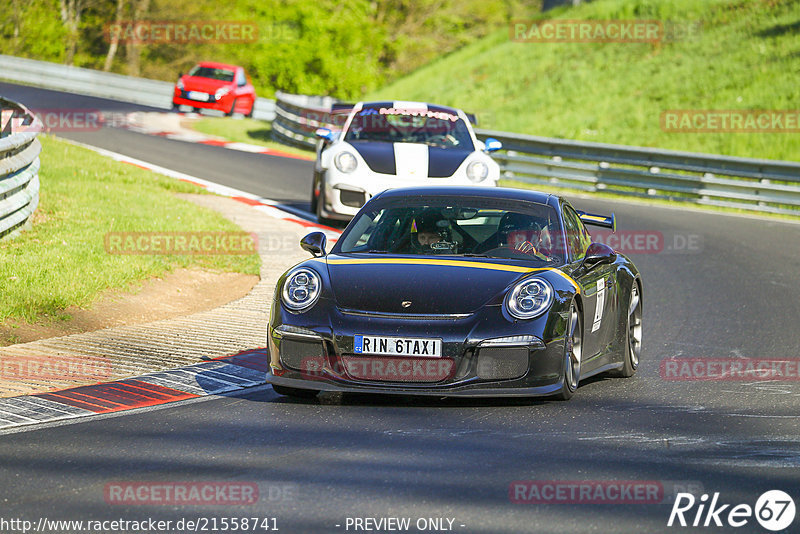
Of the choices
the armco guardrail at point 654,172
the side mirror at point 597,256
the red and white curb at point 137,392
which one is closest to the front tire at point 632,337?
the side mirror at point 597,256

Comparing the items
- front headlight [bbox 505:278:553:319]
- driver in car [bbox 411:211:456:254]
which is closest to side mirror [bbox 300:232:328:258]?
driver in car [bbox 411:211:456:254]

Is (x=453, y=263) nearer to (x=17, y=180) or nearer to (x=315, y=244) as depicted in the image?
(x=315, y=244)

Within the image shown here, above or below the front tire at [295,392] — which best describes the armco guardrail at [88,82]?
below

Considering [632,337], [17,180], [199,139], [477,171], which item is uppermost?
[477,171]

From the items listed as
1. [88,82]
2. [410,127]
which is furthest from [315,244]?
[88,82]

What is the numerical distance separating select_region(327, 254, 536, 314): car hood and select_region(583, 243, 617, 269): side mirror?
0.62 m

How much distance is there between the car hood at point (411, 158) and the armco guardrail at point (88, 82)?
27.7m

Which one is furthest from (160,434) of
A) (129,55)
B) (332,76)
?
(129,55)

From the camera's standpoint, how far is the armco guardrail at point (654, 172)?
22.9 meters

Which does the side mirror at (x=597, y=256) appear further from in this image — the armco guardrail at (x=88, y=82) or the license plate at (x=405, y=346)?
the armco guardrail at (x=88, y=82)

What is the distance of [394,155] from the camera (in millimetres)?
15086

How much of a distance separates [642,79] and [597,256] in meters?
29.1

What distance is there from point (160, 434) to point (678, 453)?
8.49 ft

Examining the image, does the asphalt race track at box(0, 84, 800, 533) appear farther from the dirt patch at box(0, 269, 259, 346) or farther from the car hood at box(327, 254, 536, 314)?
the dirt patch at box(0, 269, 259, 346)
